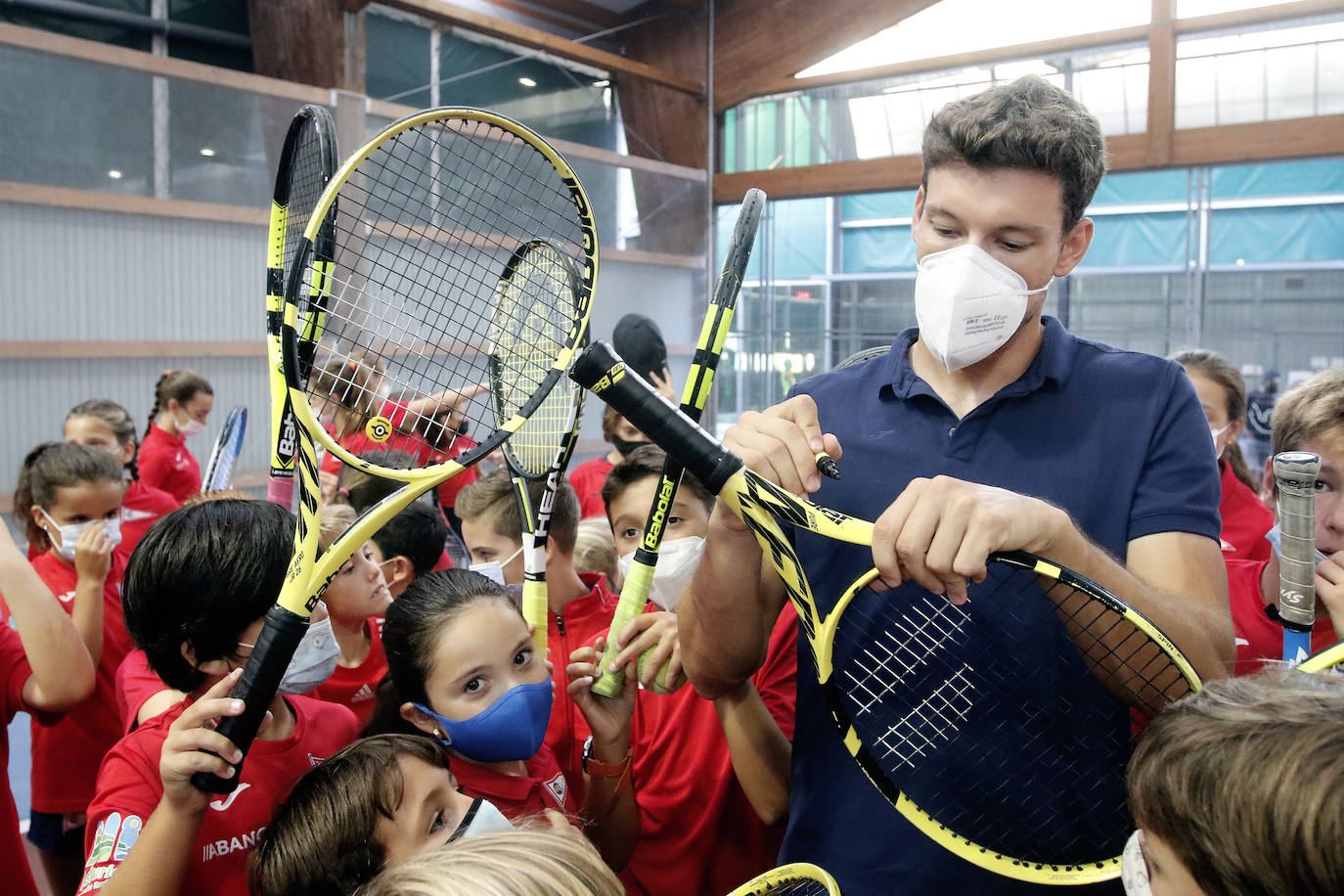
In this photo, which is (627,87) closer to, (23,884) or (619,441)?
(619,441)

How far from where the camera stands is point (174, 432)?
4.52 meters

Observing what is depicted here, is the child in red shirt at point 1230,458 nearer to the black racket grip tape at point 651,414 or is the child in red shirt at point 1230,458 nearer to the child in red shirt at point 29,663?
the black racket grip tape at point 651,414

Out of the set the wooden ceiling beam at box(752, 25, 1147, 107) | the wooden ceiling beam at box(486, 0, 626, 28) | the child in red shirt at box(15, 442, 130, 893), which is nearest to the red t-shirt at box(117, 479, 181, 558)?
the child in red shirt at box(15, 442, 130, 893)

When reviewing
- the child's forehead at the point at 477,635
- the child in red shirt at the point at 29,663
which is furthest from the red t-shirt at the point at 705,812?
the child in red shirt at the point at 29,663

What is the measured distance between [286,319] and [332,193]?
0.18 metres

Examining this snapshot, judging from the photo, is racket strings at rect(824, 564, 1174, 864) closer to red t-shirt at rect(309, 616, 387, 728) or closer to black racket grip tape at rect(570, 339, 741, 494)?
black racket grip tape at rect(570, 339, 741, 494)

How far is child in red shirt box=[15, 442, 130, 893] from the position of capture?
2.58 meters

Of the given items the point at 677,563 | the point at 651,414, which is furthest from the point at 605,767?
the point at 651,414

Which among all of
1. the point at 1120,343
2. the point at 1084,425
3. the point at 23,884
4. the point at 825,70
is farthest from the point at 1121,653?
the point at 825,70

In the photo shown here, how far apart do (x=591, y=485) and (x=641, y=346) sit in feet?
1.96

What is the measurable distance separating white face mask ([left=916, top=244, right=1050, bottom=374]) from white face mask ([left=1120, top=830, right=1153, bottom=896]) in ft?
2.00

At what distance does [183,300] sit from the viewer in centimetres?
526

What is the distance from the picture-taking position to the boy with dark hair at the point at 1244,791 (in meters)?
0.68

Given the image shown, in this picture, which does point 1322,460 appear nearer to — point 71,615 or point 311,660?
point 311,660
